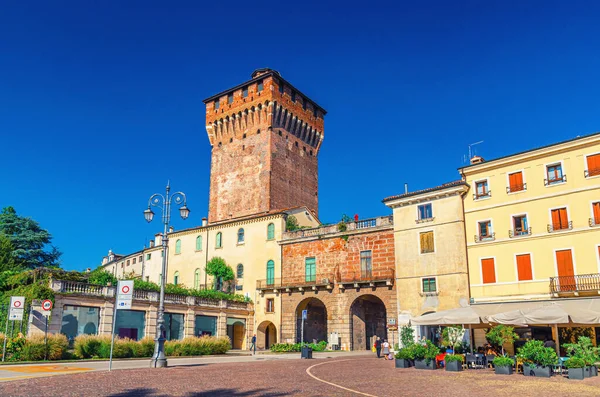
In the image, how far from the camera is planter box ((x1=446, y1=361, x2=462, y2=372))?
20462mm

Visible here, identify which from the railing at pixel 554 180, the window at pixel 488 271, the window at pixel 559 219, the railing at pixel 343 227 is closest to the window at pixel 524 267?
the window at pixel 488 271

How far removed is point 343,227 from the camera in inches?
1665

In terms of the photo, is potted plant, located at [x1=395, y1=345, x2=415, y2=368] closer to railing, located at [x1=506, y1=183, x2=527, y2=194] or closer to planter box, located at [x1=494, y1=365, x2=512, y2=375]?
planter box, located at [x1=494, y1=365, x2=512, y2=375]

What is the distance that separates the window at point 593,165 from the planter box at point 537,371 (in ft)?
49.6

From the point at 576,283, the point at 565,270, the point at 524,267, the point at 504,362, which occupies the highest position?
the point at 524,267

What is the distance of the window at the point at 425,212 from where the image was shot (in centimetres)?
3578

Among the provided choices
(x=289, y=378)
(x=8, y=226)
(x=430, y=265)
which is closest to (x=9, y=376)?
(x=289, y=378)

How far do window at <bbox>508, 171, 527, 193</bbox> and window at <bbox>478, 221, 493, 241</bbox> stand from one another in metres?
2.52

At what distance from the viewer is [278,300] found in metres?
44.8

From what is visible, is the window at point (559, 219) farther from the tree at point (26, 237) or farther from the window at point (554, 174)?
the tree at point (26, 237)

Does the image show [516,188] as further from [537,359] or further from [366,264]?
[537,359]

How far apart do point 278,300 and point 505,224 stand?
2101 cm

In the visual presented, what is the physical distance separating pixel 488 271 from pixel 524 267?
229cm

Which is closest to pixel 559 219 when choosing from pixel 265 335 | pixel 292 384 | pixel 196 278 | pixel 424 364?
pixel 424 364
